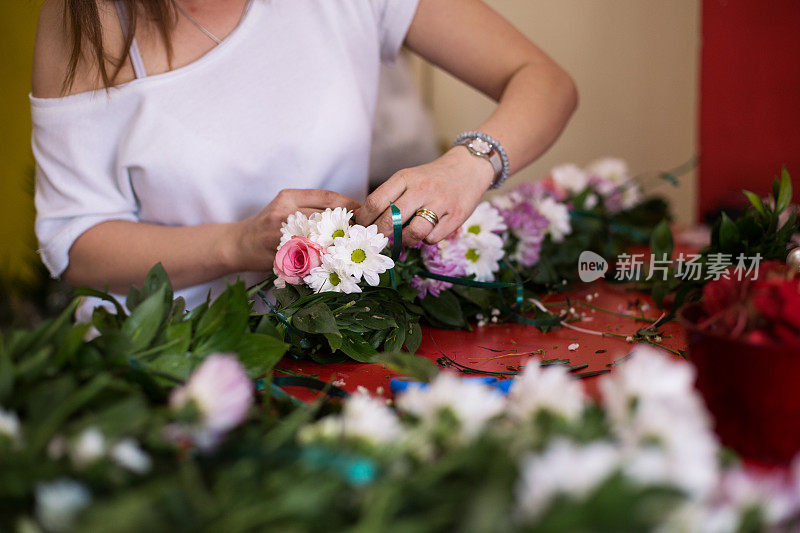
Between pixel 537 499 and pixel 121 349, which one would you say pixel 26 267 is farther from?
pixel 537 499

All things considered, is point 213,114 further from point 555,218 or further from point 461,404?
point 461,404

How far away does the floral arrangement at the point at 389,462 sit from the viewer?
13.4 inches

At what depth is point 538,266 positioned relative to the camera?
107 centimetres

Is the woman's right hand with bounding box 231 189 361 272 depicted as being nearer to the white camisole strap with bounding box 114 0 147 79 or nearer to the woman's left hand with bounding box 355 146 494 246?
the woman's left hand with bounding box 355 146 494 246

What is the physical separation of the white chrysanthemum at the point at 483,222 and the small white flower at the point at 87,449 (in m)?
0.62

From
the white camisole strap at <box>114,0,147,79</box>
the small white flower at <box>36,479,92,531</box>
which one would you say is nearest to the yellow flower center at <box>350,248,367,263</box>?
the small white flower at <box>36,479,92,531</box>

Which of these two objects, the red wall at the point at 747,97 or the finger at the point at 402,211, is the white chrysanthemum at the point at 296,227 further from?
the red wall at the point at 747,97

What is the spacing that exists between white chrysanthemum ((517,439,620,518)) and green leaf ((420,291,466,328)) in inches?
21.3

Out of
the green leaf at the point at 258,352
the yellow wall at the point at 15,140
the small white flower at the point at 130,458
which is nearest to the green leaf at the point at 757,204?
the green leaf at the point at 258,352

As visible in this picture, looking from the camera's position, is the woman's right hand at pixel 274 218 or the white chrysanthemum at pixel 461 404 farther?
the woman's right hand at pixel 274 218

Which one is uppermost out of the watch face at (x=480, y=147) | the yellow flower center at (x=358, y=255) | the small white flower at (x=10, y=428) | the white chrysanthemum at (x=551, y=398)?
the watch face at (x=480, y=147)

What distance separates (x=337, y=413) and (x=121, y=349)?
19 cm

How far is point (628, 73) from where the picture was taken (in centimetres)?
261

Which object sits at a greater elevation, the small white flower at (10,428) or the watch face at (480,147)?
the watch face at (480,147)
